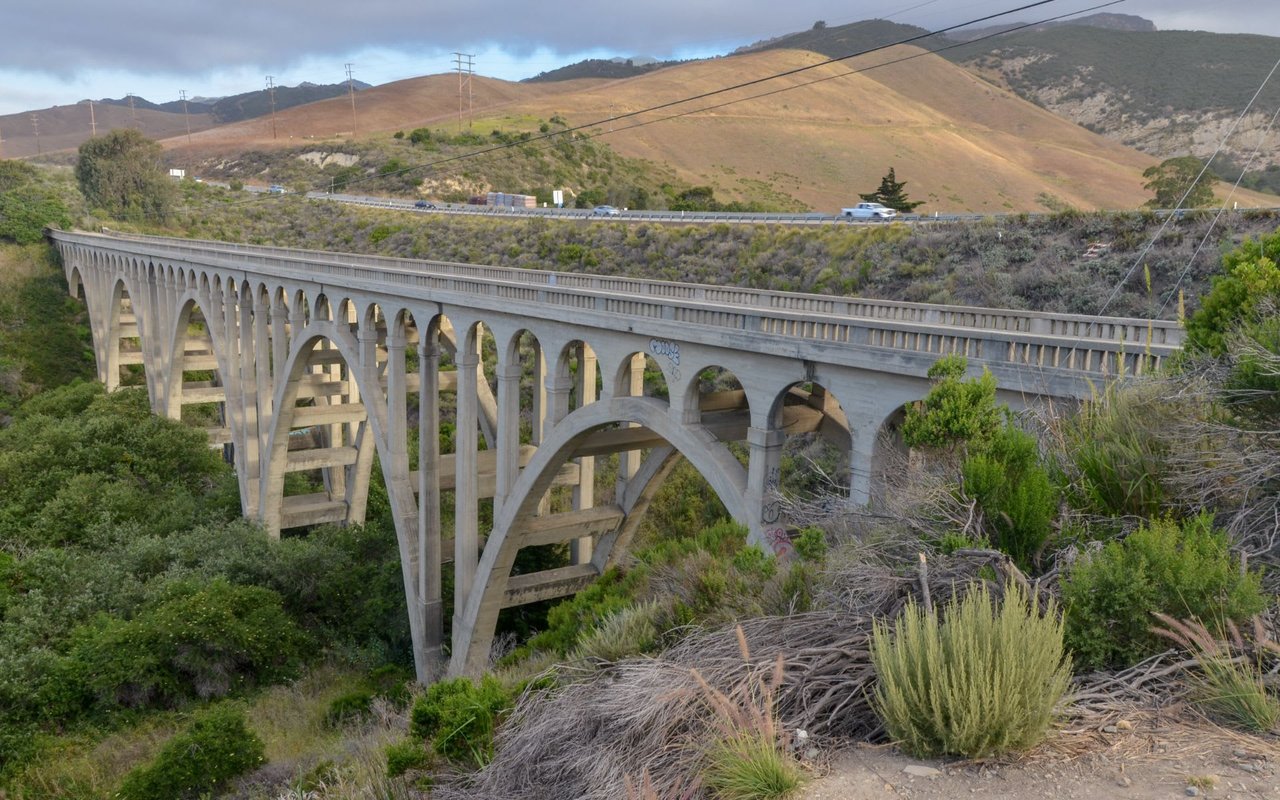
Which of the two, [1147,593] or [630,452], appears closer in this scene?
[1147,593]

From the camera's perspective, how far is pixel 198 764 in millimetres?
12836

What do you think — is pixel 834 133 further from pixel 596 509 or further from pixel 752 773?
pixel 752 773

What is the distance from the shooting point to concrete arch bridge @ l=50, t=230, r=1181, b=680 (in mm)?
9672

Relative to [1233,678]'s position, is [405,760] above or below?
below

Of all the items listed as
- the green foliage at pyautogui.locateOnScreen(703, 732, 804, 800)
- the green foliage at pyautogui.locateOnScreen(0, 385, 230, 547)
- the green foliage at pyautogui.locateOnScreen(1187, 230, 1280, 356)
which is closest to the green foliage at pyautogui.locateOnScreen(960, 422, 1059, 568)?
the green foliage at pyautogui.locateOnScreen(1187, 230, 1280, 356)

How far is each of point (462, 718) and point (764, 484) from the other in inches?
183

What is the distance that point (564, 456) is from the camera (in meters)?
15.4

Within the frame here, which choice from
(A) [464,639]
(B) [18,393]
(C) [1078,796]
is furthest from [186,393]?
(C) [1078,796]

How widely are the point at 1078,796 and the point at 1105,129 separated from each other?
370 ft

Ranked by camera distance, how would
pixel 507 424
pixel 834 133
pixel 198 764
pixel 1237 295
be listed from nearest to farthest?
1. pixel 1237 295
2. pixel 198 764
3. pixel 507 424
4. pixel 834 133

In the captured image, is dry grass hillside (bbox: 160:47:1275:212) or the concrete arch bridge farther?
dry grass hillside (bbox: 160:47:1275:212)

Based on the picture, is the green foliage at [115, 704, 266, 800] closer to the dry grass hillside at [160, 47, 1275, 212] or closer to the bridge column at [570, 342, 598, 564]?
the bridge column at [570, 342, 598, 564]

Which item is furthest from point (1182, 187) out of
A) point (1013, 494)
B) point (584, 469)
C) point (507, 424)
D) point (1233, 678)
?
point (1233, 678)

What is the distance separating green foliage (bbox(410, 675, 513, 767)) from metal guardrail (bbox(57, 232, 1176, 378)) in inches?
206
